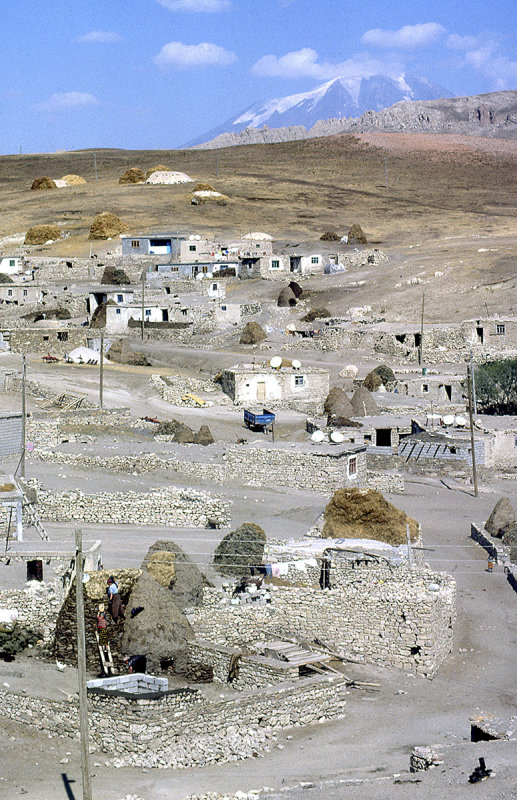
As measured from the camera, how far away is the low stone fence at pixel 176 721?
15164 millimetres

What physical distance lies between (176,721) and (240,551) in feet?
18.7

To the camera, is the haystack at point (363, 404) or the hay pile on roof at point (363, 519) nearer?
the hay pile on roof at point (363, 519)

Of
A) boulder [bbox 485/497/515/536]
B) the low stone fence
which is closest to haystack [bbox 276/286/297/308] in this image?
boulder [bbox 485/497/515/536]

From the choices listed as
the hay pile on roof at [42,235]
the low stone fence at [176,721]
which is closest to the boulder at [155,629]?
the low stone fence at [176,721]

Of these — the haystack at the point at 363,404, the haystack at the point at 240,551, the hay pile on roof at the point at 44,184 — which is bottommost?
the haystack at the point at 240,551

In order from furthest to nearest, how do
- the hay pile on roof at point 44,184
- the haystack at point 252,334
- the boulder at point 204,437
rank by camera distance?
the hay pile on roof at point 44,184 → the haystack at point 252,334 → the boulder at point 204,437

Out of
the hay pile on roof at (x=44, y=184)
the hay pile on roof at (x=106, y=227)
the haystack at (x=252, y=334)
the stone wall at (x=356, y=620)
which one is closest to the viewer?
the stone wall at (x=356, y=620)

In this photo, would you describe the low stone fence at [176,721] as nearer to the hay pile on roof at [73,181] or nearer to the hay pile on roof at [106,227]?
the hay pile on roof at [106,227]

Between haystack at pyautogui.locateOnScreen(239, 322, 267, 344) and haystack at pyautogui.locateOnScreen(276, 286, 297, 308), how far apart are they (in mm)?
6858

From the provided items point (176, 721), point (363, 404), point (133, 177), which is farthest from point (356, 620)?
point (133, 177)

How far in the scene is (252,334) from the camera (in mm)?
55375

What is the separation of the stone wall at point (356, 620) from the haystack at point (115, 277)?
4850 centimetres

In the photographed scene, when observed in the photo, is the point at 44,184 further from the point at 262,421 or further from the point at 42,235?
the point at 262,421

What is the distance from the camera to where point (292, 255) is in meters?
72.6
